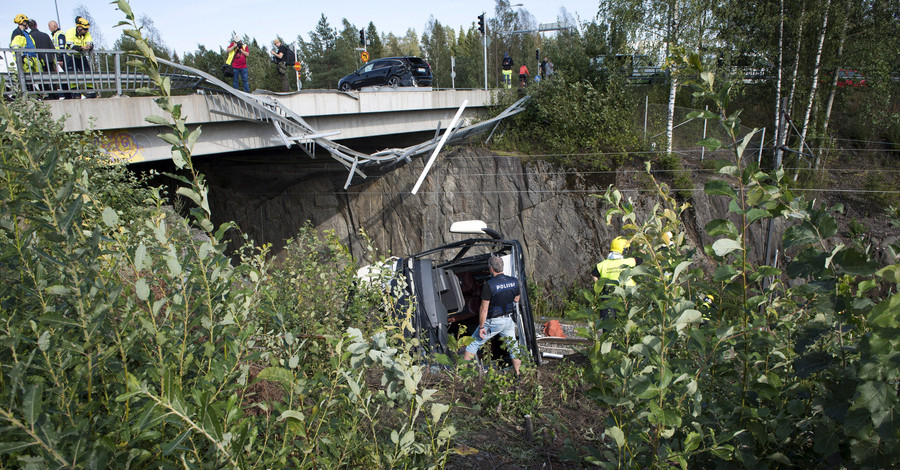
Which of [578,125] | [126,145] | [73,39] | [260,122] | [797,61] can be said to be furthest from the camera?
[578,125]

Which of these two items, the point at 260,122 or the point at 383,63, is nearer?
the point at 260,122

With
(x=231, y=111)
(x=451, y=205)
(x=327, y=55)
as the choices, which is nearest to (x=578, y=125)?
(x=451, y=205)

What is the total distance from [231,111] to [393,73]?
10663 millimetres

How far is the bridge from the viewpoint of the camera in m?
9.22

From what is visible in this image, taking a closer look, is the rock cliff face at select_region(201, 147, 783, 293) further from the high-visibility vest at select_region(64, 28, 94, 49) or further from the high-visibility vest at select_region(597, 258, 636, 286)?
the high-visibility vest at select_region(597, 258, 636, 286)

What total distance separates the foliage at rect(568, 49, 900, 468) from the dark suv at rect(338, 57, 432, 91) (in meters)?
20.6

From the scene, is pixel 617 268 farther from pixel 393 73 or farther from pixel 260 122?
pixel 393 73

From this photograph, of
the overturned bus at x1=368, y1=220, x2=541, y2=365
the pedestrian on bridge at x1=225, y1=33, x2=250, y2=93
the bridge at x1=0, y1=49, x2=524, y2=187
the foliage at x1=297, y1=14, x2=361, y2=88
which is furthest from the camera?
the foliage at x1=297, y1=14, x2=361, y2=88

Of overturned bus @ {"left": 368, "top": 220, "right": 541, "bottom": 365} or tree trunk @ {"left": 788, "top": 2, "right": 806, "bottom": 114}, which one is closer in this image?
overturned bus @ {"left": 368, "top": 220, "right": 541, "bottom": 365}

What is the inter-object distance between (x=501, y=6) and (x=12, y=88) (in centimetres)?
4994

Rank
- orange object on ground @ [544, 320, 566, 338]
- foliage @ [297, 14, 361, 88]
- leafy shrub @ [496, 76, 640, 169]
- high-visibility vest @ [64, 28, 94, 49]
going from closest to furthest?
orange object on ground @ [544, 320, 566, 338] → high-visibility vest @ [64, 28, 94, 49] → leafy shrub @ [496, 76, 640, 169] → foliage @ [297, 14, 361, 88]

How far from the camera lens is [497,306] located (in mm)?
6227

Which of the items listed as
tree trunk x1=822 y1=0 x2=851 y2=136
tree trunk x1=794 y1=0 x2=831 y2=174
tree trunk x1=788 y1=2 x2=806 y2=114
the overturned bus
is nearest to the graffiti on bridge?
the overturned bus

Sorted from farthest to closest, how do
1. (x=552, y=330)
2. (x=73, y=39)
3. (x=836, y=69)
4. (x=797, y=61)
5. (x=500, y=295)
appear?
(x=797, y=61), (x=836, y=69), (x=73, y=39), (x=552, y=330), (x=500, y=295)
